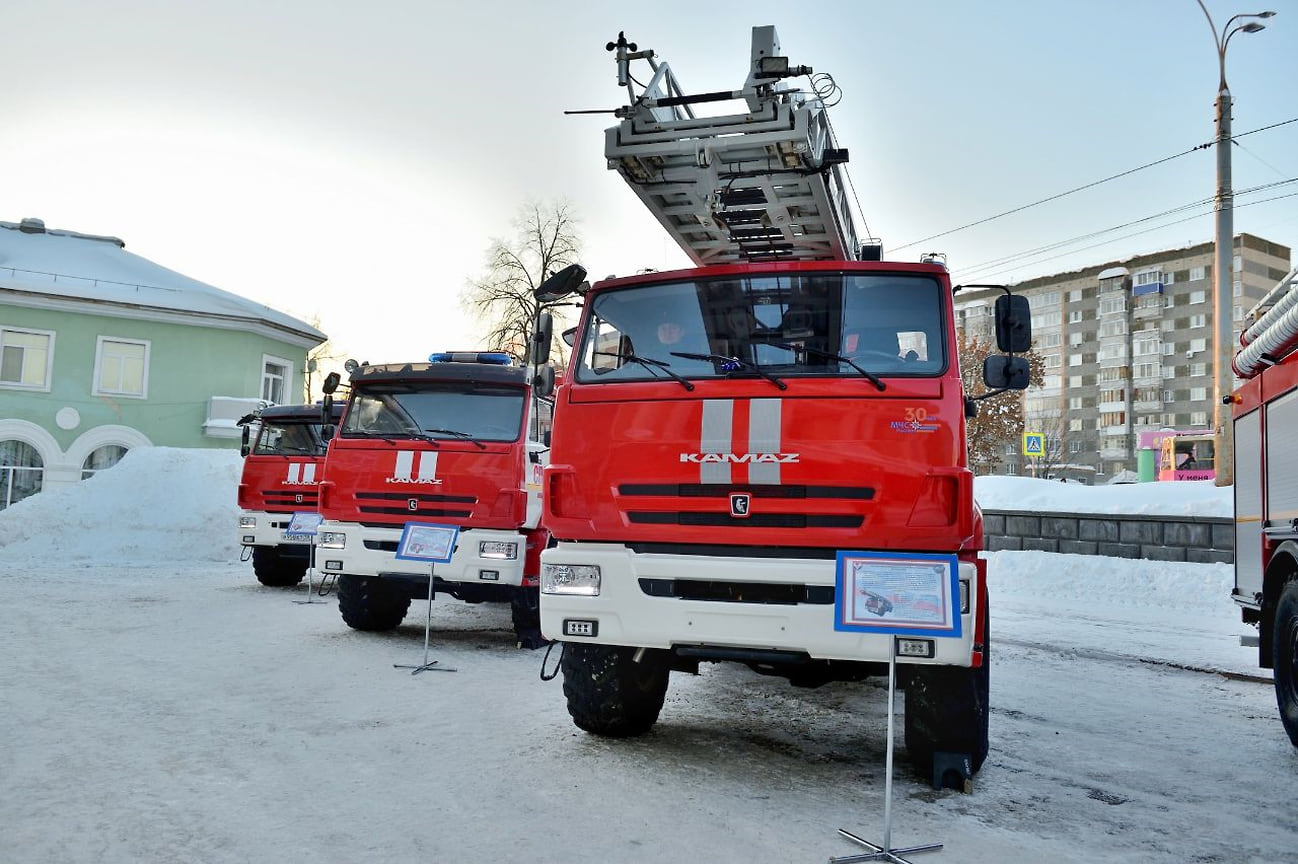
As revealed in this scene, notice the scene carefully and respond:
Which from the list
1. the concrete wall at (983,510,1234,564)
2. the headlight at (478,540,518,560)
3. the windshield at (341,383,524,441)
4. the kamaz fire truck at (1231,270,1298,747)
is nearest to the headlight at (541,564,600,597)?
the headlight at (478,540,518,560)

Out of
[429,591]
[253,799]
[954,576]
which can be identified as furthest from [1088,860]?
[429,591]

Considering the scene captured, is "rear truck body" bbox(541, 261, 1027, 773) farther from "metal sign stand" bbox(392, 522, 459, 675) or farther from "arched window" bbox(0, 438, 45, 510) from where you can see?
"arched window" bbox(0, 438, 45, 510)

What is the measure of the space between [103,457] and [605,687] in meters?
27.3

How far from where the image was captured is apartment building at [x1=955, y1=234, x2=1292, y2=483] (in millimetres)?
70312

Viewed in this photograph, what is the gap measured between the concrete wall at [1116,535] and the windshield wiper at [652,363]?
906 cm

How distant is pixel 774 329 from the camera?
194 inches

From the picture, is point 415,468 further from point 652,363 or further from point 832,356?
point 832,356

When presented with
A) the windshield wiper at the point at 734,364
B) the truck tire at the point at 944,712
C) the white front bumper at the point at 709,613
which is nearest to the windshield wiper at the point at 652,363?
the windshield wiper at the point at 734,364

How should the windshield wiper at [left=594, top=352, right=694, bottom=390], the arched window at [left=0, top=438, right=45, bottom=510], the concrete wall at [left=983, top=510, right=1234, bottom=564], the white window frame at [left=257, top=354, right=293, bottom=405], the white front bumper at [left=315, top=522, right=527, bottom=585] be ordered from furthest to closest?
the white window frame at [left=257, top=354, right=293, bottom=405] < the arched window at [left=0, top=438, right=45, bottom=510] < the concrete wall at [left=983, top=510, right=1234, bottom=564] < the white front bumper at [left=315, top=522, right=527, bottom=585] < the windshield wiper at [left=594, top=352, right=694, bottom=390]

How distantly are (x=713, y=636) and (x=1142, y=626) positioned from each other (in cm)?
858

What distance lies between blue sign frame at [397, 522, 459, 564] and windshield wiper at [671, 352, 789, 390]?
3652mm

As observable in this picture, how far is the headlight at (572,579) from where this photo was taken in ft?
15.6

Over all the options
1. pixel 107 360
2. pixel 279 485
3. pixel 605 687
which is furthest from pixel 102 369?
pixel 605 687

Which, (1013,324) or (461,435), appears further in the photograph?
(461,435)
